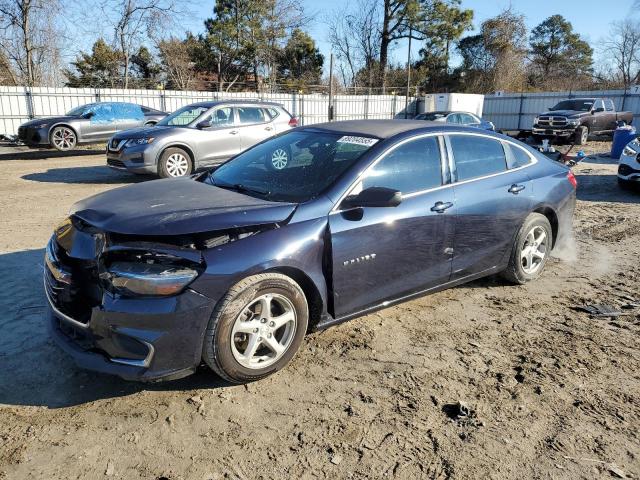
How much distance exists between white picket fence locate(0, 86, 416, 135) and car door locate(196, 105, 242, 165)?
11019 millimetres

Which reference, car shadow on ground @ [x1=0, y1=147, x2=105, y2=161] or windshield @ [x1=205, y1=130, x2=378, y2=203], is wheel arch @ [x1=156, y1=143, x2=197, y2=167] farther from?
car shadow on ground @ [x1=0, y1=147, x2=105, y2=161]

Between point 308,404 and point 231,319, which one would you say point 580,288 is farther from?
point 231,319

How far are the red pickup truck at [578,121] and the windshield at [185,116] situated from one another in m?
15.4

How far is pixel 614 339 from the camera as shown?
12.8ft

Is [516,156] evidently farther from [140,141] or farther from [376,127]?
[140,141]

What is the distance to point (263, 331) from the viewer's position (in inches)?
123

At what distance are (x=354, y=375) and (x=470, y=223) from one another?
1.70m

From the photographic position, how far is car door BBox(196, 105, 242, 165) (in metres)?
10.5

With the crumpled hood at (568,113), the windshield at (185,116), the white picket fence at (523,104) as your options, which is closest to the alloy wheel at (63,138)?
the windshield at (185,116)

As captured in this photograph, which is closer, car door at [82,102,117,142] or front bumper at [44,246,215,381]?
front bumper at [44,246,215,381]

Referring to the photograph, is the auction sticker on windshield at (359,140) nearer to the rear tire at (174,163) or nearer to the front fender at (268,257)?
the front fender at (268,257)

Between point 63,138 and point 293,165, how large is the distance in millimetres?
13445

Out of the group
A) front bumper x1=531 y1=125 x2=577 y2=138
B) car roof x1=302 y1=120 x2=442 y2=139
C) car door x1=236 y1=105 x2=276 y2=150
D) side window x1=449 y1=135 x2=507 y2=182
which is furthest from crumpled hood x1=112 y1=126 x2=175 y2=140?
front bumper x1=531 y1=125 x2=577 y2=138

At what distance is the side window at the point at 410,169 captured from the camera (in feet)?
12.3
